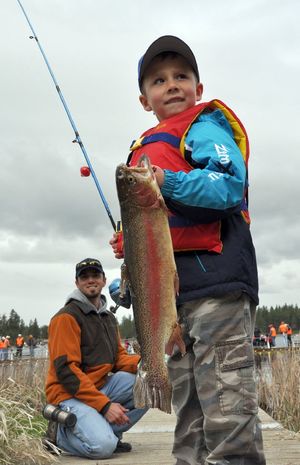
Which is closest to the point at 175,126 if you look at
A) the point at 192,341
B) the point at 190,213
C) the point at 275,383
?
the point at 190,213

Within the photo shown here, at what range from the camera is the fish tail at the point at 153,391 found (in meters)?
2.80

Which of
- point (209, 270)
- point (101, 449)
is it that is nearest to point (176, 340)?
point (209, 270)

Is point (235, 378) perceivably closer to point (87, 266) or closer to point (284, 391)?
point (87, 266)

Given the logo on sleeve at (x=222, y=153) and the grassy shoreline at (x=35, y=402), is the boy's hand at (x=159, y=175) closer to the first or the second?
the logo on sleeve at (x=222, y=153)

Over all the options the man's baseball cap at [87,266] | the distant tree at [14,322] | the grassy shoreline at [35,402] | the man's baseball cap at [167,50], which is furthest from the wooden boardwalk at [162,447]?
the distant tree at [14,322]

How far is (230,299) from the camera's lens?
2.91 metres

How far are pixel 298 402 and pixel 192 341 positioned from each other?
5.70 meters

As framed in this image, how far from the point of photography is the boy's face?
3281mm

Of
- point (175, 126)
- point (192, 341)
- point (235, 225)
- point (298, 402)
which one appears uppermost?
point (175, 126)

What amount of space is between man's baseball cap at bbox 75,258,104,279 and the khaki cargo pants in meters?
3.44

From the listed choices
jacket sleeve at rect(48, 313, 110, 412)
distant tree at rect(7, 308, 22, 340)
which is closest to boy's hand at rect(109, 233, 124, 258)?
jacket sleeve at rect(48, 313, 110, 412)

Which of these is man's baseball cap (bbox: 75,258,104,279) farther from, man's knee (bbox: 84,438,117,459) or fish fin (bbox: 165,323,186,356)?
fish fin (bbox: 165,323,186,356)

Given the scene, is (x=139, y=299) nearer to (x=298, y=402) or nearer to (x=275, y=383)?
(x=298, y=402)

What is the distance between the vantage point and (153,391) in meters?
2.81
